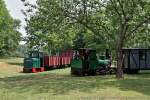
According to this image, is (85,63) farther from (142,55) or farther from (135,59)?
(142,55)

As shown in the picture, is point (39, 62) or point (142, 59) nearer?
point (142, 59)

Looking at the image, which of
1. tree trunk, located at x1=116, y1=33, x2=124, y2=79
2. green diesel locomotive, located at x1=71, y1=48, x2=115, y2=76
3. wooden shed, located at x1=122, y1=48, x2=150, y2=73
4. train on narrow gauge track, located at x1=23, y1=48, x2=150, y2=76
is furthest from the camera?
wooden shed, located at x1=122, y1=48, x2=150, y2=73

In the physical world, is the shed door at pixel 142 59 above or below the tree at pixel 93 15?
below

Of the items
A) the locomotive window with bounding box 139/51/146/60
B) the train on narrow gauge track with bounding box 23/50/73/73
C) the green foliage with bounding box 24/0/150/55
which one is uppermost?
the green foliage with bounding box 24/0/150/55

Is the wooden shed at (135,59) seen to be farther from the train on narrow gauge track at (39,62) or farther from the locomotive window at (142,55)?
the train on narrow gauge track at (39,62)

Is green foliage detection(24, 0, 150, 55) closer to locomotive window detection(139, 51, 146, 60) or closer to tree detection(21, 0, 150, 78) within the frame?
tree detection(21, 0, 150, 78)

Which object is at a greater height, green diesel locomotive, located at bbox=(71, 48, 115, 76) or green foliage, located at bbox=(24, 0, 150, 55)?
green foliage, located at bbox=(24, 0, 150, 55)

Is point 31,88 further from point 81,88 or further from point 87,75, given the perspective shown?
point 87,75

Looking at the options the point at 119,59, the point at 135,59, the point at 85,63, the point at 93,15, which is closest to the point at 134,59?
the point at 135,59

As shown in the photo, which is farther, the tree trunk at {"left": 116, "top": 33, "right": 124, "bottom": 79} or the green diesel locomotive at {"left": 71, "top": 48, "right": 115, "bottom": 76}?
the green diesel locomotive at {"left": 71, "top": 48, "right": 115, "bottom": 76}

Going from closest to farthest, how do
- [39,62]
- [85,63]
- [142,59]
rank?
[85,63]
[142,59]
[39,62]

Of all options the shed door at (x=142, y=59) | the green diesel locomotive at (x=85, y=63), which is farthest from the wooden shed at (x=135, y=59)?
the green diesel locomotive at (x=85, y=63)

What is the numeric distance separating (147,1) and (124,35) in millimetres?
3234

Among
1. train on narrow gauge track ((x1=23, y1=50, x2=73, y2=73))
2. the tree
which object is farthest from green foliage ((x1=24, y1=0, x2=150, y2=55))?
train on narrow gauge track ((x1=23, y1=50, x2=73, y2=73))
